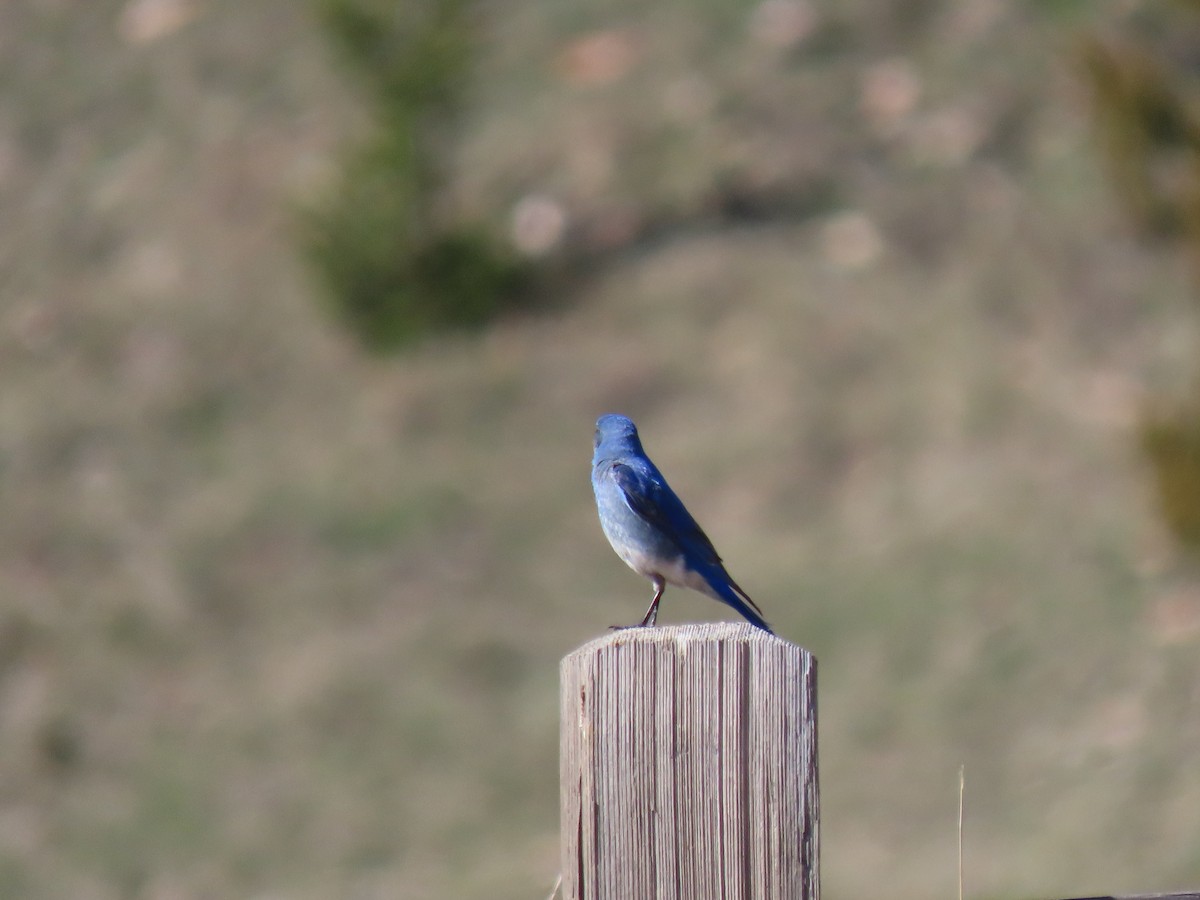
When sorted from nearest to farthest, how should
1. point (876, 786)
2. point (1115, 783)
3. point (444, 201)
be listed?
point (1115, 783) → point (876, 786) → point (444, 201)

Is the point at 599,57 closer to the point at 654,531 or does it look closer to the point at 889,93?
the point at 889,93

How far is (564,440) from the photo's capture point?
10.1 meters

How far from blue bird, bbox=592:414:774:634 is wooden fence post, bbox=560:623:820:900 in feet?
7.41

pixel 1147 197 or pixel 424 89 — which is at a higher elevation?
pixel 424 89

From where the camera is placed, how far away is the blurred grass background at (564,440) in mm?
7496

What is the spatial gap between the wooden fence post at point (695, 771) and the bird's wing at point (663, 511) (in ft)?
7.57

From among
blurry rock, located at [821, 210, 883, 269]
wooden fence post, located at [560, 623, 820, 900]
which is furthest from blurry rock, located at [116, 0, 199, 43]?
wooden fence post, located at [560, 623, 820, 900]

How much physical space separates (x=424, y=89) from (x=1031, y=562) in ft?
17.3

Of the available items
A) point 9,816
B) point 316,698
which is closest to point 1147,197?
point 316,698

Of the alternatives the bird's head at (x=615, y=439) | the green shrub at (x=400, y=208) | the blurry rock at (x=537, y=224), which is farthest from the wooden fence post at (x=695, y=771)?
the blurry rock at (x=537, y=224)

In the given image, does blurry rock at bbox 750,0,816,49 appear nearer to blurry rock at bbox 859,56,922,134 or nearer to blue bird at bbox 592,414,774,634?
blurry rock at bbox 859,56,922,134

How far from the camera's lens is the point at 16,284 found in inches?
454

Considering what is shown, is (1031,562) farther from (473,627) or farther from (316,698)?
(316,698)

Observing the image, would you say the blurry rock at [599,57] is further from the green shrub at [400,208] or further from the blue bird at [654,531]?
the blue bird at [654,531]
